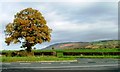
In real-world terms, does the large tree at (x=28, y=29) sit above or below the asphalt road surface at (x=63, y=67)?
above

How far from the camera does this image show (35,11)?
54.3 metres

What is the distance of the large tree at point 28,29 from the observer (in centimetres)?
5299

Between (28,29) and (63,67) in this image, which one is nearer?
(63,67)

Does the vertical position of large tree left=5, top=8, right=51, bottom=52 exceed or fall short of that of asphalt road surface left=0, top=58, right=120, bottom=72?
it exceeds it

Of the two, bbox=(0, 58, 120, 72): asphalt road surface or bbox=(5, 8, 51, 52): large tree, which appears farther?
bbox=(5, 8, 51, 52): large tree

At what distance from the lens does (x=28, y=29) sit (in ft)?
173

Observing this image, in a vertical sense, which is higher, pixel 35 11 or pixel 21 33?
pixel 35 11

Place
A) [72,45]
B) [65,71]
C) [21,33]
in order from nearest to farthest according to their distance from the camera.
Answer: [65,71], [21,33], [72,45]

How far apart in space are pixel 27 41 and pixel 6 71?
114ft

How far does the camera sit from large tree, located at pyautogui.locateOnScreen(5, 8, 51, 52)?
174 ft

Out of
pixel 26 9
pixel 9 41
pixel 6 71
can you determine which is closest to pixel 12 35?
pixel 9 41

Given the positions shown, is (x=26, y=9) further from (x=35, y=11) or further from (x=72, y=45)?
(x=72, y=45)

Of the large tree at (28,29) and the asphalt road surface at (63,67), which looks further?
the large tree at (28,29)

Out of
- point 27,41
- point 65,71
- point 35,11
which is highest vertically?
point 35,11
